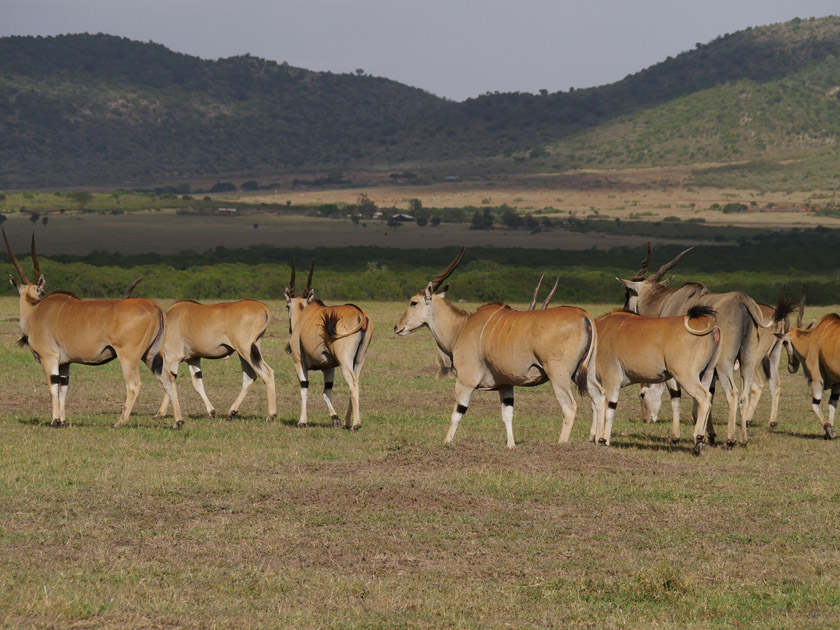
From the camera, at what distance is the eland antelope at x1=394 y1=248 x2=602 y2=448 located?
1505 cm

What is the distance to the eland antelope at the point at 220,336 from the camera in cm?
1894

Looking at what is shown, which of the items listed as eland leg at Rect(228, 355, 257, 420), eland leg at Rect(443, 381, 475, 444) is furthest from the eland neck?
eland leg at Rect(228, 355, 257, 420)

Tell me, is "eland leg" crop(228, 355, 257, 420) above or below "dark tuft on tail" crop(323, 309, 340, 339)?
below

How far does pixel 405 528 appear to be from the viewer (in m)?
11.4

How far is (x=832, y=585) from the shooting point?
9508 millimetres

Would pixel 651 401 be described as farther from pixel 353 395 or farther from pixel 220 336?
pixel 220 336

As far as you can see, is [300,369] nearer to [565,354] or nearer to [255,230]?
[565,354]

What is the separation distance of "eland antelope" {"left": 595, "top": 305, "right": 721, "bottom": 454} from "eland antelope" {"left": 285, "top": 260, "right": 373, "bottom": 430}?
3551mm

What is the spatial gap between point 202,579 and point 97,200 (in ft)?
501

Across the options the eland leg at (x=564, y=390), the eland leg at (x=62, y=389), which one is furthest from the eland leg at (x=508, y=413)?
the eland leg at (x=62, y=389)

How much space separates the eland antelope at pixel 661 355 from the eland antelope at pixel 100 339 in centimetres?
596

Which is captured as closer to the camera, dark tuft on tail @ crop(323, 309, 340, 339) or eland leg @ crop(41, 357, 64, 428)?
eland leg @ crop(41, 357, 64, 428)

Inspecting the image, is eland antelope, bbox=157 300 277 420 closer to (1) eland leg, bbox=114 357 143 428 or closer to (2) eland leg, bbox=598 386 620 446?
(1) eland leg, bbox=114 357 143 428

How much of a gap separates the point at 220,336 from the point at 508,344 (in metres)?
5.58
